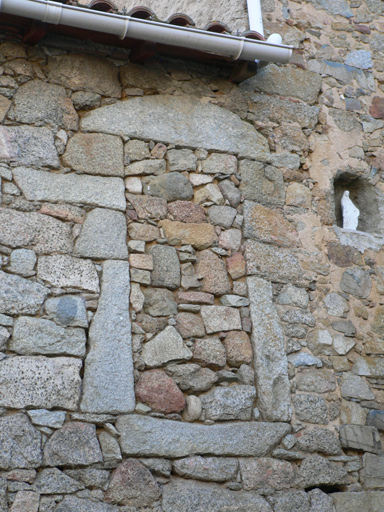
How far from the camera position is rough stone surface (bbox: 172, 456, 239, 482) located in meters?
3.22

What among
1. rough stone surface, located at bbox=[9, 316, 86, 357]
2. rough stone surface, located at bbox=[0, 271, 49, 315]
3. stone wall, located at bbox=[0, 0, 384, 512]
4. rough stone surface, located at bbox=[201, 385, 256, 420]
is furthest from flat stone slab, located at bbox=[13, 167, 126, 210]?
rough stone surface, located at bbox=[201, 385, 256, 420]

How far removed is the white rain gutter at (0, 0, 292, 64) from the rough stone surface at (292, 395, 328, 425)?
211 centimetres

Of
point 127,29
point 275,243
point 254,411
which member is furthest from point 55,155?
point 254,411

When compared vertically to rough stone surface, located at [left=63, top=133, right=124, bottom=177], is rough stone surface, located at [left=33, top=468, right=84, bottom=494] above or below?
below

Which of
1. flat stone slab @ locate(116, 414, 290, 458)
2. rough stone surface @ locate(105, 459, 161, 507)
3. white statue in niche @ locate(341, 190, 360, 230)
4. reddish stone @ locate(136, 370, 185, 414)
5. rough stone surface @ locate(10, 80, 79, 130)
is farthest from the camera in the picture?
white statue in niche @ locate(341, 190, 360, 230)

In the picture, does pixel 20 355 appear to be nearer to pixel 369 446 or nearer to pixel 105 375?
pixel 105 375

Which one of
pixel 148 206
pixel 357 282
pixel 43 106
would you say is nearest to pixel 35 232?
pixel 148 206

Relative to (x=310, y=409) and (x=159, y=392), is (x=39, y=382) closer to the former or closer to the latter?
(x=159, y=392)

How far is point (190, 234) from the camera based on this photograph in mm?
3750

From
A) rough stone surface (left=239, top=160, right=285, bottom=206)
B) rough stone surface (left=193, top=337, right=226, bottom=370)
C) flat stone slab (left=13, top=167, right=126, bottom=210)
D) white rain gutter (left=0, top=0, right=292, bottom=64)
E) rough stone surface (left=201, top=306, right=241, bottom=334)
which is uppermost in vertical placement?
white rain gutter (left=0, top=0, right=292, bottom=64)

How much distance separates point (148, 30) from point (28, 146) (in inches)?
38.0

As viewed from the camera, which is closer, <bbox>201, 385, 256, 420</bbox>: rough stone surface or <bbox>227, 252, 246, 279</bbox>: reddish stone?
<bbox>201, 385, 256, 420</bbox>: rough stone surface

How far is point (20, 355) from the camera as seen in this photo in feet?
10.2

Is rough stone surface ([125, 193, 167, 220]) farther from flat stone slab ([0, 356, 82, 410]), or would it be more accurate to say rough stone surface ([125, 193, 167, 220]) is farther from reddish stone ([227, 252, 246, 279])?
flat stone slab ([0, 356, 82, 410])
